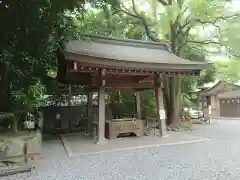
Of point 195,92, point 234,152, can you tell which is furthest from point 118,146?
point 195,92

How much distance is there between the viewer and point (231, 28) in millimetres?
11227

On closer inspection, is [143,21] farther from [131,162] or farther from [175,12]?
[131,162]

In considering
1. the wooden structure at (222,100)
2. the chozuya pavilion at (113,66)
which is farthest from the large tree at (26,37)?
the wooden structure at (222,100)

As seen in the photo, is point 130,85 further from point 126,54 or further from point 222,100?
point 222,100

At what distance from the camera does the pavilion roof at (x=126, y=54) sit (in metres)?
6.75

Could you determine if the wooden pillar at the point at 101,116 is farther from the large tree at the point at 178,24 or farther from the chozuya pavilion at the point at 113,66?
the large tree at the point at 178,24

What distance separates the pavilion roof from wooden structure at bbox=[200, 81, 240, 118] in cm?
999

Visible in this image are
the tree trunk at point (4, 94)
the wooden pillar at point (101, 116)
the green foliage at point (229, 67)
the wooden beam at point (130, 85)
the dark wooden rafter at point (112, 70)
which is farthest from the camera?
the green foliage at point (229, 67)

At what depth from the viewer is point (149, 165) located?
493 centimetres

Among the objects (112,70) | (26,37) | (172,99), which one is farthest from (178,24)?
(26,37)

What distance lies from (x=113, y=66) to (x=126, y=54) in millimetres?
2200

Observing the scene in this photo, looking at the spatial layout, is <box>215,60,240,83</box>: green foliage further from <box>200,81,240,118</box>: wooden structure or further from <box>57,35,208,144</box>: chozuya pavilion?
<box>57,35,208,144</box>: chozuya pavilion

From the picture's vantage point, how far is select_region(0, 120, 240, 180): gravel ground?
425cm

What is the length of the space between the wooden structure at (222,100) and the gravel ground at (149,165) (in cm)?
1313
